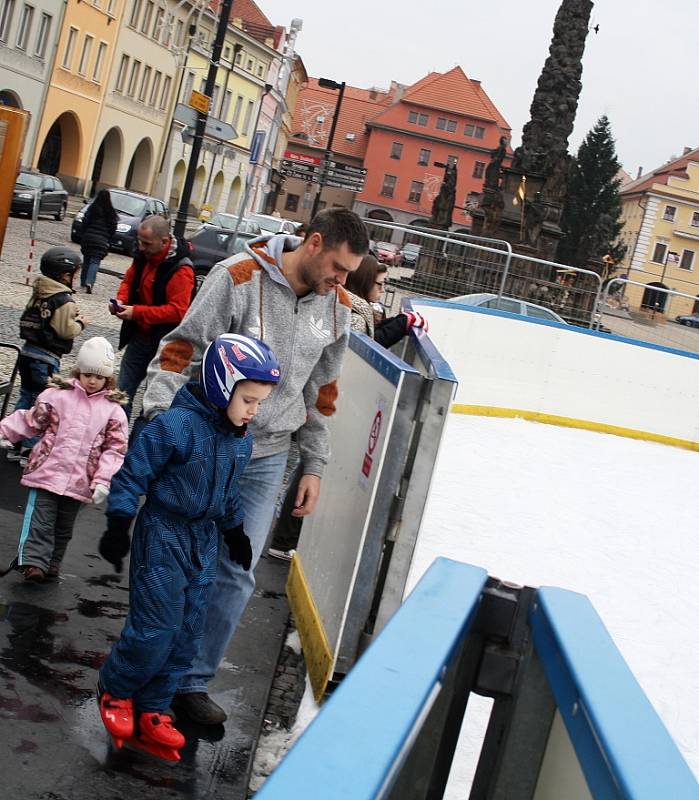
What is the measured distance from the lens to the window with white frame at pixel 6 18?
134 feet

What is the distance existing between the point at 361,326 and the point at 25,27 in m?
39.8

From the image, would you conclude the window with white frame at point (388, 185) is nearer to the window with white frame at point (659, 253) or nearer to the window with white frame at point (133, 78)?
the window with white frame at point (659, 253)

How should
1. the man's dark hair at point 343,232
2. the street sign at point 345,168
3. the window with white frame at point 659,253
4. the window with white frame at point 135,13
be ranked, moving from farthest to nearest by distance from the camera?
the window with white frame at point 659,253
the window with white frame at point 135,13
the street sign at point 345,168
the man's dark hair at point 343,232

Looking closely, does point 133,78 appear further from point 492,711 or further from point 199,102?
point 492,711

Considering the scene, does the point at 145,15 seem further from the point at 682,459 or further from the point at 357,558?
the point at 357,558

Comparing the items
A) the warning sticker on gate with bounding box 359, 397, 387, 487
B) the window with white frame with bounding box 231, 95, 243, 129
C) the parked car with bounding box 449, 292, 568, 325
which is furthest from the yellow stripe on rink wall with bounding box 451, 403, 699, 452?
the window with white frame with bounding box 231, 95, 243, 129

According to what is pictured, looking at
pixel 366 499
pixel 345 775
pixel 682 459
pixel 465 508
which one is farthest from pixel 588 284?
pixel 345 775

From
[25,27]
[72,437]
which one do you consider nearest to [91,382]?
→ [72,437]

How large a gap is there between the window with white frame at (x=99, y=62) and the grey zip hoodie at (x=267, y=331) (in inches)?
1935

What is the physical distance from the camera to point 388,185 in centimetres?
10506

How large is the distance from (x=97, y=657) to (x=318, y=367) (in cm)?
131

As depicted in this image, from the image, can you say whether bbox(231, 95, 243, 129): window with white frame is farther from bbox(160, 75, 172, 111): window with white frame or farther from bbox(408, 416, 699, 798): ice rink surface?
bbox(408, 416, 699, 798): ice rink surface

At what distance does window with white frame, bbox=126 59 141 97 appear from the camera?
55594 mm

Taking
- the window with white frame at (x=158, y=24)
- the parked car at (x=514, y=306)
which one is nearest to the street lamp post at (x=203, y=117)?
the parked car at (x=514, y=306)
